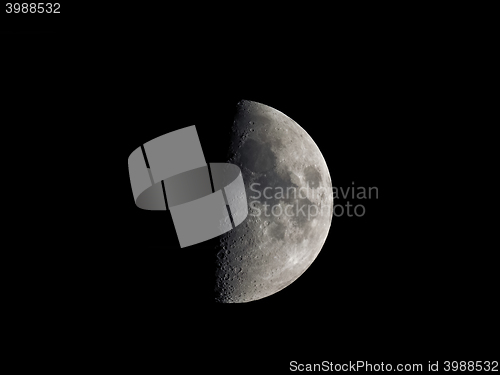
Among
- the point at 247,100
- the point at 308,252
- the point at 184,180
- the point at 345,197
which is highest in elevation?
the point at 247,100

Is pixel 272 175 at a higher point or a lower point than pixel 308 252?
higher

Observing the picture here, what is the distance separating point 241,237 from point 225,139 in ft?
3.92

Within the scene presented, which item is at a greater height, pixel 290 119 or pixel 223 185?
pixel 290 119

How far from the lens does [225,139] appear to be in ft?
17.6

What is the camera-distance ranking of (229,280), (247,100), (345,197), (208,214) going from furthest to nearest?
(345,197) < (247,100) < (229,280) < (208,214)

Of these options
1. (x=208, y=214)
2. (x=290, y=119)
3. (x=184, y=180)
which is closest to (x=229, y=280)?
(x=208, y=214)

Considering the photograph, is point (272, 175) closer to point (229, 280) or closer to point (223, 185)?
point (223, 185)

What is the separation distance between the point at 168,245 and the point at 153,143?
4.02 feet

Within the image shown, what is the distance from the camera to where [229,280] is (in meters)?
5.54

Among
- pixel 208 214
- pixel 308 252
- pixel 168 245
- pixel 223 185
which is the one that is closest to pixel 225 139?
pixel 223 185

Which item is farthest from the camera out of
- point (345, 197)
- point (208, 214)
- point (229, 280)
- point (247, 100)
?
point (345, 197)

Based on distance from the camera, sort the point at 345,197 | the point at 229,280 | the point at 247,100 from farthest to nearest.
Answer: the point at 345,197
the point at 247,100
the point at 229,280

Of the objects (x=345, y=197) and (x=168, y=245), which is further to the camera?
(x=345, y=197)

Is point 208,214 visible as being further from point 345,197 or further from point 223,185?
point 345,197
